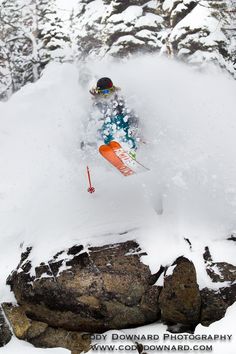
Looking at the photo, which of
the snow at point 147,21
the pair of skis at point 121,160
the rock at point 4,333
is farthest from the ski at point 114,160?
the snow at point 147,21

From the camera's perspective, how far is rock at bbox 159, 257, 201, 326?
692cm

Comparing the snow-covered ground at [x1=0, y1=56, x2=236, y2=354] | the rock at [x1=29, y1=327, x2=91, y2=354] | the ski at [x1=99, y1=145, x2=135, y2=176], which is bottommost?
the rock at [x1=29, y1=327, x2=91, y2=354]

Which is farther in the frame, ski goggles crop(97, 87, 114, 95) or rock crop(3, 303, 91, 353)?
ski goggles crop(97, 87, 114, 95)

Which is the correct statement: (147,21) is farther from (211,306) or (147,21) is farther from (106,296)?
(211,306)

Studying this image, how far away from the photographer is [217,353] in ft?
20.7

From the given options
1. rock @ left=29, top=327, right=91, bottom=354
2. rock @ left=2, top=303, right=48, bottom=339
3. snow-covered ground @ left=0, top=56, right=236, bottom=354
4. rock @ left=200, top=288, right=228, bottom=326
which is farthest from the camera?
snow-covered ground @ left=0, top=56, right=236, bottom=354

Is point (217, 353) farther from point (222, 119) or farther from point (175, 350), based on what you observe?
point (222, 119)

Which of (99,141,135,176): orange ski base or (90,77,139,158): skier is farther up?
(90,77,139,158): skier

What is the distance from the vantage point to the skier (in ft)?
33.1

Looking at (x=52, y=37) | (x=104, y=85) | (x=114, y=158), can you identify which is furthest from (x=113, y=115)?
(x=52, y=37)

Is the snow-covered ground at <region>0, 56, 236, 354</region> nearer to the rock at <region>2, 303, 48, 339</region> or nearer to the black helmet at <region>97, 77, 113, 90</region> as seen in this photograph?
the rock at <region>2, 303, 48, 339</region>

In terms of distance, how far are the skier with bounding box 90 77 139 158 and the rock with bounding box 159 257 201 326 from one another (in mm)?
3980

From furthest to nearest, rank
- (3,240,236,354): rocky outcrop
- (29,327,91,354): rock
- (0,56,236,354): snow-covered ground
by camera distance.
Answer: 1. (0,56,236,354): snow-covered ground
2. (29,327,91,354): rock
3. (3,240,236,354): rocky outcrop

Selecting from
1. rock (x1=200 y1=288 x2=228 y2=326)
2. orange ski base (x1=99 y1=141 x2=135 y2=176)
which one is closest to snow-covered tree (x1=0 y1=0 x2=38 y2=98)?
orange ski base (x1=99 y1=141 x2=135 y2=176)
